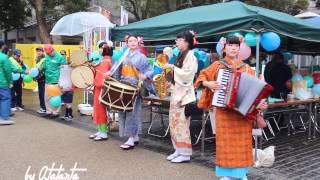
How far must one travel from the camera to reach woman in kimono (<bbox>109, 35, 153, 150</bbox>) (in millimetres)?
6402

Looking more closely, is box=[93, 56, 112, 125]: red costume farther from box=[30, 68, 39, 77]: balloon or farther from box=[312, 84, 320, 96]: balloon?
box=[312, 84, 320, 96]: balloon

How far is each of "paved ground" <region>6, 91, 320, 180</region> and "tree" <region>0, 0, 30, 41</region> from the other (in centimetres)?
1591

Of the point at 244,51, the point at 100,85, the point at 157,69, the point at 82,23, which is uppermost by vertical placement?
the point at 82,23

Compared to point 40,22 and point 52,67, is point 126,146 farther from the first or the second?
point 40,22

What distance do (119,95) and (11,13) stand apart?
61.8 feet

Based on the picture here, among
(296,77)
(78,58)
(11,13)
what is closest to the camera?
(296,77)

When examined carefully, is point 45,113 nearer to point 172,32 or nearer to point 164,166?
point 172,32

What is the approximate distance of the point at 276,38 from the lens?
5.68 m

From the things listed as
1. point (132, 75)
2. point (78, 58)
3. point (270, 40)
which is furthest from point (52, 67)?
point (270, 40)

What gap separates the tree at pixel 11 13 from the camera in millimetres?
22625

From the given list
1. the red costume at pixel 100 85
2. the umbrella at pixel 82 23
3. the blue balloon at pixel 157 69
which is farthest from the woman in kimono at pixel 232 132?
the umbrella at pixel 82 23

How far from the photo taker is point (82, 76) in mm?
7848

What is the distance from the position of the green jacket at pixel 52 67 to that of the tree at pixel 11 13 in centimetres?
1493

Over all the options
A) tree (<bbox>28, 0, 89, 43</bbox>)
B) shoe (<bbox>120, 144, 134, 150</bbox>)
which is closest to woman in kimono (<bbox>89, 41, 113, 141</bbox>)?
shoe (<bbox>120, 144, 134, 150</bbox>)
